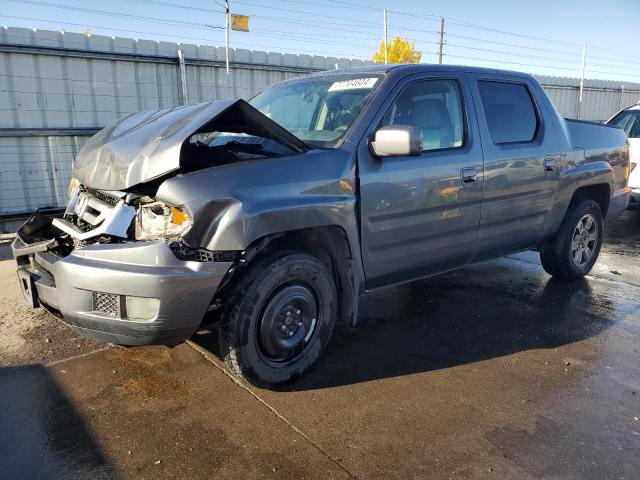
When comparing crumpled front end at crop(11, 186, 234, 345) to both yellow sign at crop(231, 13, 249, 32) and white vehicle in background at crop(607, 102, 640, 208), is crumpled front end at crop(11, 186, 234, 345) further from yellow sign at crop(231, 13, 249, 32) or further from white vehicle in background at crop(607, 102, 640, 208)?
yellow sign at crop(231, 13, 249, 32)

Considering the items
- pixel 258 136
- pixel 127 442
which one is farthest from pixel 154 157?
pixel 127 442

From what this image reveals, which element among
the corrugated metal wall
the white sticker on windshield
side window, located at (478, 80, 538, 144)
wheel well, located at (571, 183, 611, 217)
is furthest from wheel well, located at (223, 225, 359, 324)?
the corrugated metal wall

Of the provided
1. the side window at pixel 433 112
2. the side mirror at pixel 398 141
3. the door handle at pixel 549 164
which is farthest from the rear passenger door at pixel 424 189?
the door handle at pixel 549 164

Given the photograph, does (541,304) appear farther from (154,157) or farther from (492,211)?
(154,157)

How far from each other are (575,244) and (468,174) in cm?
213

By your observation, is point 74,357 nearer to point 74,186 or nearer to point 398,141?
point 74,186

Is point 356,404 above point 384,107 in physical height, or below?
below

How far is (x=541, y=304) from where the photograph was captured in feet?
15.1

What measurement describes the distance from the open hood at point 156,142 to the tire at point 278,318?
2.39 feet

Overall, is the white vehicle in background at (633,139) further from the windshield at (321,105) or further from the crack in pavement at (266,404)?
the crack in pavement at (266,404)

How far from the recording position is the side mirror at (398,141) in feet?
9.93

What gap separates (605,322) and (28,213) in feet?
25.5

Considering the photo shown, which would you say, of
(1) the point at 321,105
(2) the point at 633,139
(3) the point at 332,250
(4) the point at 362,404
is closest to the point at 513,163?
(1) the point at 321,105

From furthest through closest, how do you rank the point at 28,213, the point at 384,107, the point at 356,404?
1. the point at 28,213
2. the point at 384,107
3. the point at 356,404
